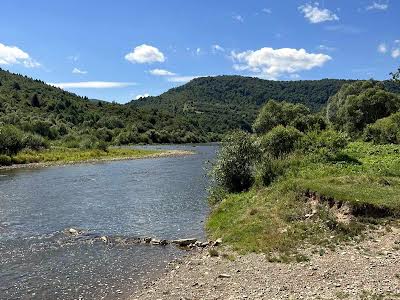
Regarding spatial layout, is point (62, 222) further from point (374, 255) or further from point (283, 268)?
point (374, 255)

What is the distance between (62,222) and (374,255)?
25.5m

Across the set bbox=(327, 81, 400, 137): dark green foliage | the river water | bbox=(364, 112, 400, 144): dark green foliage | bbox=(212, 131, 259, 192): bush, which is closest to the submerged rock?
the river water

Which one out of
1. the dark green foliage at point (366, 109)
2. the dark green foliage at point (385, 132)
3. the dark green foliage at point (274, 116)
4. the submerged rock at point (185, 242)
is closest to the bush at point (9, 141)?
the dark green foliage at point (274, 116)

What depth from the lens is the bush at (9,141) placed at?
333 feet

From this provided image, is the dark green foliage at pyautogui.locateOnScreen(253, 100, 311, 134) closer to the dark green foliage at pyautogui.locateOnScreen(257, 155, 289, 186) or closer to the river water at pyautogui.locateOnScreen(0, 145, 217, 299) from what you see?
the river water at pyautogui.locateOnScreen(0, 145, 217, 299)

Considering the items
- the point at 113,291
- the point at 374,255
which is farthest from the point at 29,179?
the point at 374,255

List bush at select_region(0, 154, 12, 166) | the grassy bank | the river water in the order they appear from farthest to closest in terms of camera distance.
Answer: the grassy bank < bush at select_region(0, 154, 12, 166) < the river water

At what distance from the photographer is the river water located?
73.2 feet

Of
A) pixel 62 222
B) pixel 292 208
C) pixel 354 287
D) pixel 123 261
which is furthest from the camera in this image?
pixel 62 222

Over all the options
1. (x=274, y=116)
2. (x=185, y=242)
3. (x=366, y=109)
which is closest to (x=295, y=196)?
(x=185, y=242)

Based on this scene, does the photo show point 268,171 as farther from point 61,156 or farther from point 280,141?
point 61,156

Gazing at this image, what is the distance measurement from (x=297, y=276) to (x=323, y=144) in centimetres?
3673

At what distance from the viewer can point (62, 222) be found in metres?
37.0

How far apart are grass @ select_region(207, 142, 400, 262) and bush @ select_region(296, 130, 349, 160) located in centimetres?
1235
